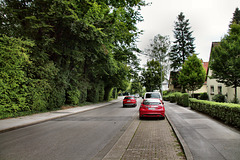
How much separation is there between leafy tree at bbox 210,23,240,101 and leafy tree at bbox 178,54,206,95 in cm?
1128

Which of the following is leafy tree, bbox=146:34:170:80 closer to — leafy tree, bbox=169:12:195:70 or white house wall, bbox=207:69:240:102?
leafy tree, bbox=169:12:195:70

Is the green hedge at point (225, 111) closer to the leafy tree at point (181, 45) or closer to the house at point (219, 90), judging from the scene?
the house at point (219, 90)

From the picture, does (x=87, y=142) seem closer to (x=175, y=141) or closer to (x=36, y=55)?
(x=175, y=141)

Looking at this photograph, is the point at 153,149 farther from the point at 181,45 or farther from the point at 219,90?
the point at 181,45

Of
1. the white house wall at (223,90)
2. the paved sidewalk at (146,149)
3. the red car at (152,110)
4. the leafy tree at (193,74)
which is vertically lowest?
the paved sidewalk at (146,149)

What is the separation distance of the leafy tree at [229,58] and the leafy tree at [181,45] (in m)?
25.6

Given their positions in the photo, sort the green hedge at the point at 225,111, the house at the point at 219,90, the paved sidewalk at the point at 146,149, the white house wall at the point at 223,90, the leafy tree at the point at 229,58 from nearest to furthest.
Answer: the paved sidewalk at the point at 146,149 → the green hedge at the point at 225,111 → the leafy tree at the point at 229,58 → the white house wall at the point at 223,90 → the house at the point at 219,90

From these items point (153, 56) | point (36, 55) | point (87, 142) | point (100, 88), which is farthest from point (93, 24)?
point (153, 56)

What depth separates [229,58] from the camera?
15.8 meters

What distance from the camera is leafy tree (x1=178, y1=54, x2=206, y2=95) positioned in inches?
1113

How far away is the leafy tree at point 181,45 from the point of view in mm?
42312

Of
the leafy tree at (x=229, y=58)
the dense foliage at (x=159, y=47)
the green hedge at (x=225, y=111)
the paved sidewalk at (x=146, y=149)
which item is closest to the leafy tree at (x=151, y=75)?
the dense foliage at (x=159, y=47)

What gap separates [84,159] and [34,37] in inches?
565

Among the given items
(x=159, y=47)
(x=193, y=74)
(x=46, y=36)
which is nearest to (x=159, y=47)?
(x=159, y=47)
